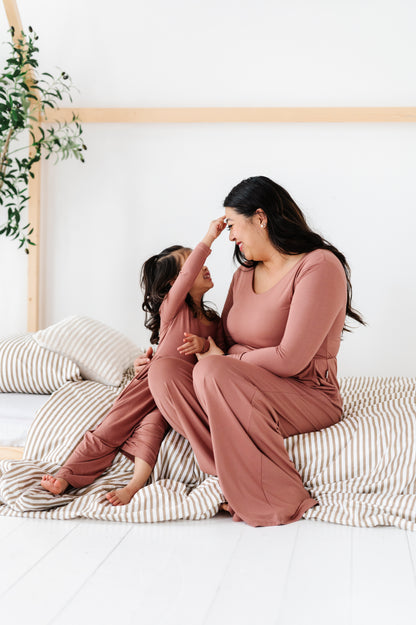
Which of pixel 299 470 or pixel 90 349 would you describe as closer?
pixel 299 470

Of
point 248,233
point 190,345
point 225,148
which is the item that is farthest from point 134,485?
point 225,148

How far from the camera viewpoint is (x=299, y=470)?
218cm

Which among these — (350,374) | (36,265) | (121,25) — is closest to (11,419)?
(36,265)

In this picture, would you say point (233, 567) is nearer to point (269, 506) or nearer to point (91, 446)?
point (269, 506)

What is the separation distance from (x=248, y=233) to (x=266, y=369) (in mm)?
422

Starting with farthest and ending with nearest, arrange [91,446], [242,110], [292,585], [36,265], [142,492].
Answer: [36,265]
[242,110]
[91,446]
[142,492]
[292,585]

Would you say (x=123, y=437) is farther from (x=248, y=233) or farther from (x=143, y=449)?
(x=248, y=233)

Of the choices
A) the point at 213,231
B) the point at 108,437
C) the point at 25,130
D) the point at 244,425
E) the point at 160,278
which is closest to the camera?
the point at 244,425

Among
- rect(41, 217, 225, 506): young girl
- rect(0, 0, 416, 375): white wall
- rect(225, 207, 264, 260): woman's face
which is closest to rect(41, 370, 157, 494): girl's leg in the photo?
rect(41, 217, 225, 506): young girl

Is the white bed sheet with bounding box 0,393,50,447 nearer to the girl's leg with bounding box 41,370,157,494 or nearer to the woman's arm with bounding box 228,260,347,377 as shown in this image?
the girl's leg with bounding box 41,370,157,494

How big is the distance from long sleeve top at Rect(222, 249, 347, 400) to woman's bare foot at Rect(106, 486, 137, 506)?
510mm

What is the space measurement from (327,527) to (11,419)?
1.14 meters

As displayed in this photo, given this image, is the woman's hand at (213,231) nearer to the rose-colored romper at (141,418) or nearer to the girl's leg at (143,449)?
the rose-colored romper at (141,418)

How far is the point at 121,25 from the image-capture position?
12.1 feet
